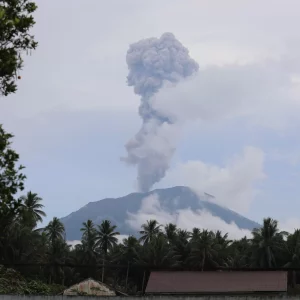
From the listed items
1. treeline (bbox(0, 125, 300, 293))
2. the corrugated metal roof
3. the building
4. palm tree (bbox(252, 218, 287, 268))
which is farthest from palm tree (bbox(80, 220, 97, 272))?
the corrugated metal roof

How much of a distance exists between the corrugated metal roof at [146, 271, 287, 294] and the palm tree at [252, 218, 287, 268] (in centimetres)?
4550

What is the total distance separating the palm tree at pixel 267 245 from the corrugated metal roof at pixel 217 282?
149 ft

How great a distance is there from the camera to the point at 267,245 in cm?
9538

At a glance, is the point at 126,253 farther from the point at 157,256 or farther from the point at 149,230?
the point at 149,230

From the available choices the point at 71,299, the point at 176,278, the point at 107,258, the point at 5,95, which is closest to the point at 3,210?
the point at 5,95

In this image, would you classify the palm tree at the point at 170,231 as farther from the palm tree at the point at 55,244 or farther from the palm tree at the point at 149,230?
the palm tree at the point at 55,244

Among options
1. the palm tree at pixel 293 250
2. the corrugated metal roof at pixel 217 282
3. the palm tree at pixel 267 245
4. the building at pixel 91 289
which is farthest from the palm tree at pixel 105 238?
the corrugated metal roof at pixel 217 282

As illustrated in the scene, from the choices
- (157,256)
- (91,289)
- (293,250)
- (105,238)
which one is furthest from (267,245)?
(91,289)

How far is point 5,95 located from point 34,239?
81087 mm

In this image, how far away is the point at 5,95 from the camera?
17.2 m

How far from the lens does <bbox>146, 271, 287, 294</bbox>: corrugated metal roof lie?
47594 mm

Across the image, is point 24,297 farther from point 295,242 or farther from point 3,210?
point 295,242

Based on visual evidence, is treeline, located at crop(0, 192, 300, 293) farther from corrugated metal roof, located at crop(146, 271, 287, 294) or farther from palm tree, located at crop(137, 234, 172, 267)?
corrugated metal roof, located at crop(146, 271, 287, 294)

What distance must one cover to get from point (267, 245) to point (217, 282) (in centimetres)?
4848
